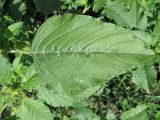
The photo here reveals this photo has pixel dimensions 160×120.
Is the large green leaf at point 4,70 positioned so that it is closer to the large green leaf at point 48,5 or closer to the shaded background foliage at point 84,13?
the shaded background foliage at point 84,13

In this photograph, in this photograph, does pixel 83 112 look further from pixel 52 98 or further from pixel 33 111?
pixel 33 111

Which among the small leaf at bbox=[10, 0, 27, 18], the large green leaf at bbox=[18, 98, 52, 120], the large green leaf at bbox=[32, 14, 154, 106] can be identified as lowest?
the small leaf at bbox=[10, 0, 27, 18]

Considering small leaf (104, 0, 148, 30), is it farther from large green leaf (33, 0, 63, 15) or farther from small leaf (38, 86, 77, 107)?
small leaf (38, 86, 77, 107)

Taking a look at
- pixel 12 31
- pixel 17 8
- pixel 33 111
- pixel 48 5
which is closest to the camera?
pixel 33 111

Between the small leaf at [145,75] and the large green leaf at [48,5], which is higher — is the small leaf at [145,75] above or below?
below

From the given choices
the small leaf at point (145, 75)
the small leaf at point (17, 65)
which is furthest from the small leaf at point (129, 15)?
the small leaf at point (17, 65)

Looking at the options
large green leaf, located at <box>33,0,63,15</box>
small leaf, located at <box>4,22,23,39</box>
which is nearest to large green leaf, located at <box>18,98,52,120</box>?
small leaf, located at <box>4,22,23,39</box>

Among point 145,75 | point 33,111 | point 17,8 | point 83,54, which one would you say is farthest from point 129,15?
point 83,54
